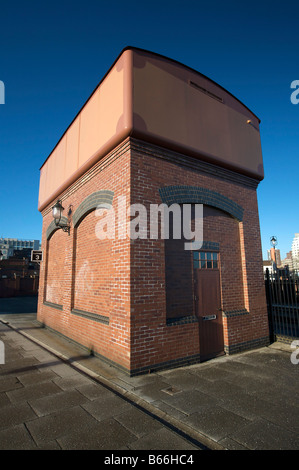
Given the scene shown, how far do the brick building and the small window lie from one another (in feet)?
0.09

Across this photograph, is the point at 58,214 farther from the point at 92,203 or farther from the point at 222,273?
the point at 222,273

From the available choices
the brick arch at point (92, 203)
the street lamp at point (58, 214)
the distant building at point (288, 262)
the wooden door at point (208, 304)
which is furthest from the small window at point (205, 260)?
the street lamp at point (58, 214)

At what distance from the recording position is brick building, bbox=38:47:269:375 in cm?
545

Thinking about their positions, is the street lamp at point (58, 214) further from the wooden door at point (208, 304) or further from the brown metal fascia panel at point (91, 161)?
the wooden door at point (208, 304)

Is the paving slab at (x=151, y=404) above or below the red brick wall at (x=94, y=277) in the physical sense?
below

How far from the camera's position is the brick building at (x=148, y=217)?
5.45 metres

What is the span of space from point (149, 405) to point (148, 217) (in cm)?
346

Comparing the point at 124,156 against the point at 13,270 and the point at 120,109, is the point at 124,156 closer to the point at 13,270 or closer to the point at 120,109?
the point at 120,109

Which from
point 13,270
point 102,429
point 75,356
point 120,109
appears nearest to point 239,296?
point 75,356

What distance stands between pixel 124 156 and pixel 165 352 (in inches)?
174

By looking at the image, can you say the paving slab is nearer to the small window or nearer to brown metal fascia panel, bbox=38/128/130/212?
the small window

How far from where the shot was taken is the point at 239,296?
A: 7.29 metres

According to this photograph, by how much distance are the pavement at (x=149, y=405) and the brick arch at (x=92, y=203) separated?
3.86 m

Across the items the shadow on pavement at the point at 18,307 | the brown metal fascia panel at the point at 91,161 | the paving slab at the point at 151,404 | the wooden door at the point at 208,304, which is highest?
the brown metal fascia panel at the point at 91,161
